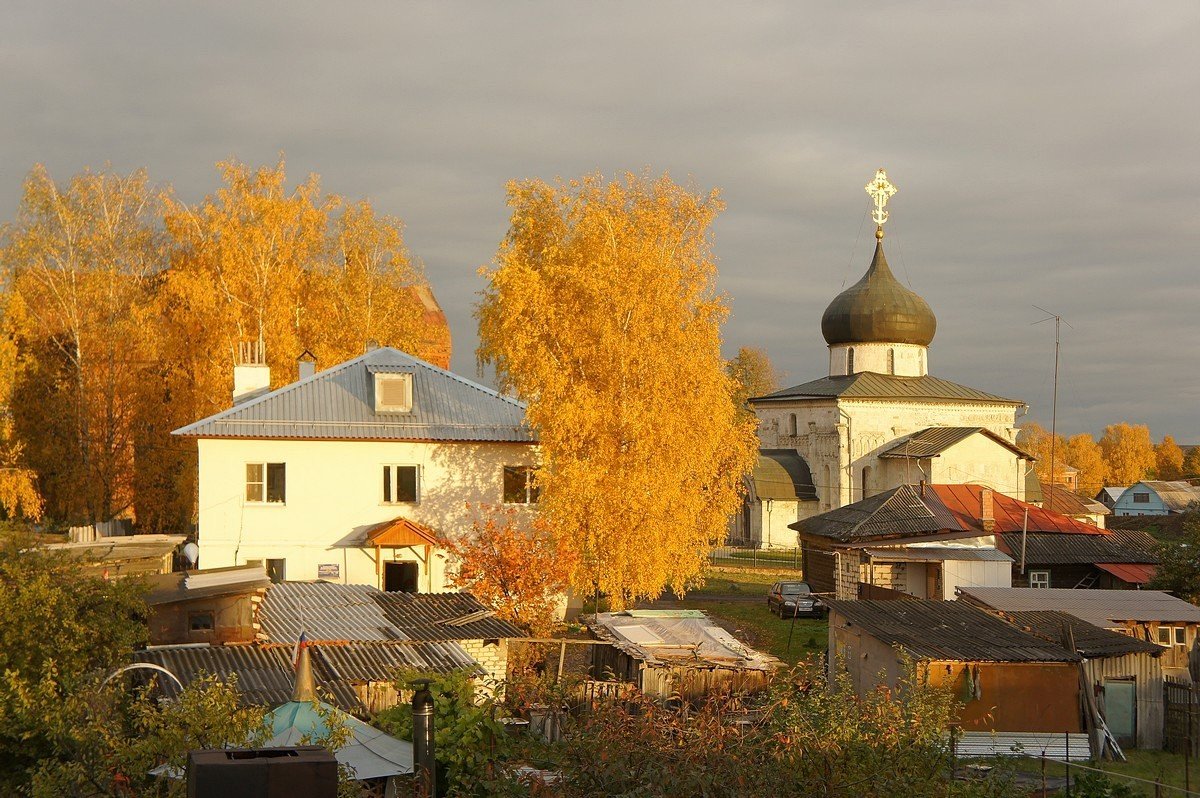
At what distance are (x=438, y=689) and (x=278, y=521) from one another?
63.1 feet

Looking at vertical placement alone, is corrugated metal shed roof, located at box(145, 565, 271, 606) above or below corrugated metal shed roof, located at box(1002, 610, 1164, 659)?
above

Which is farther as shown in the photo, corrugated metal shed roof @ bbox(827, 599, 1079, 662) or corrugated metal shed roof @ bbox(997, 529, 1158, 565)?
corrugated metal shed roof @ bbox(997, 529, 1158, 565)

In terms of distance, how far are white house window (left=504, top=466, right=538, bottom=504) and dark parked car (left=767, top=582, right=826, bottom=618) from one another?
890 cm

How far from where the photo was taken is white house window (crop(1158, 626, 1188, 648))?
25.2 metres

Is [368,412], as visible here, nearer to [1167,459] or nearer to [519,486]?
[519,486]

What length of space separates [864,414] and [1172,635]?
3720cm

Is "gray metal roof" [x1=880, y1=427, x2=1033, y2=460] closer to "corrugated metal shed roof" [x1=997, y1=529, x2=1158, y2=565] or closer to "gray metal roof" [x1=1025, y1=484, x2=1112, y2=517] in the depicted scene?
"gray metal roof" [x1=1025, y1=484, x2=1112, y2=517]

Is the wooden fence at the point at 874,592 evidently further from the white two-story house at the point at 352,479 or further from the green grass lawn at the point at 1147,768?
the green grass lawn at the point at 1147,768

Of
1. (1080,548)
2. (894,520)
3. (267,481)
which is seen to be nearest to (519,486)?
(267,481)

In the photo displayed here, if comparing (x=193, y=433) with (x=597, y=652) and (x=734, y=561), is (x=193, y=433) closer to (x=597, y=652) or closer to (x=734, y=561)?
(x=597, y=652)

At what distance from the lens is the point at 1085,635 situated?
76.7ft

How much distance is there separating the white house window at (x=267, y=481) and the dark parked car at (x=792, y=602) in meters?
15.4

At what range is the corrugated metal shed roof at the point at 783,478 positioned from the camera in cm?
6134

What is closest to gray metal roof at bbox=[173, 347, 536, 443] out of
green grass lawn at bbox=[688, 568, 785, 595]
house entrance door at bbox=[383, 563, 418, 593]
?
house entrance door at bbox=[383, 563, 418, 593]
